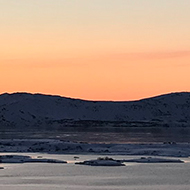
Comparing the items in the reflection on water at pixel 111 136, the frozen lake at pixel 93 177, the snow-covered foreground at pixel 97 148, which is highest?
the reflection on water at pixel 111 136

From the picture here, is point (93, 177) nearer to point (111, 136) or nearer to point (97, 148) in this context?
point (97, 148)

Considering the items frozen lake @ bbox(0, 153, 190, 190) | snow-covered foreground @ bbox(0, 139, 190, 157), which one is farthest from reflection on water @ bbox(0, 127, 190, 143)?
frozen lake @ bbox(0, 153, 190, 190)

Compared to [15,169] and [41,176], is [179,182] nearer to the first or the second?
[41,176]

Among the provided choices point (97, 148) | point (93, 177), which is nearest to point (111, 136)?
point (97, 148)

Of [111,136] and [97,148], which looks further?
[111,136]

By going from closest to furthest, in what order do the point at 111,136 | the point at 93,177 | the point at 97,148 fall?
1. the point at 93,177
2. the point at 97,148
3. the point at 111,136

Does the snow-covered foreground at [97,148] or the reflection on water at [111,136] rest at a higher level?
the reflection on water at [111,136]

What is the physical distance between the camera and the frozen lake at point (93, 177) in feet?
159

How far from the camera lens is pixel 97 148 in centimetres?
8344

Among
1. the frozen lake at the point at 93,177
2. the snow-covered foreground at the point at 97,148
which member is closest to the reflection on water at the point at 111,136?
the snow-covered foreground at the point at 97,148

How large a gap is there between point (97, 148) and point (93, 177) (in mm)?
29409


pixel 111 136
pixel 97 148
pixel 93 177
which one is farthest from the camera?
pixel 111 136

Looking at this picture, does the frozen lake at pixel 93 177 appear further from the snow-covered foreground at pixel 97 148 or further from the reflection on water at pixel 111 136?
the reflection on water at pixel 111 136

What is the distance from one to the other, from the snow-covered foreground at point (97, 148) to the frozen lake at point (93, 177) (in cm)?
1290
